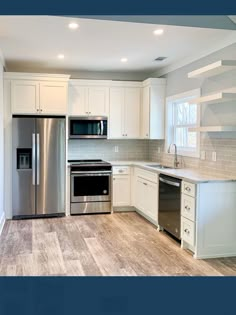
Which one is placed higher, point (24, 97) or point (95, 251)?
point (24, 97)

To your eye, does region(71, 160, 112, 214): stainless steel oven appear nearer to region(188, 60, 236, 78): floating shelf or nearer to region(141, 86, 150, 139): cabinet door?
region(141, 86, 150, 139): cabinet door

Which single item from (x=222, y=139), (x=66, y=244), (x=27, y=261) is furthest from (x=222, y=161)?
(x=27, y=261)

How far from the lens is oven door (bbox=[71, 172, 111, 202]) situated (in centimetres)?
587

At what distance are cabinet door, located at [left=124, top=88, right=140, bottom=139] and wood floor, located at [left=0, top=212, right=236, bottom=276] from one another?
1777mm

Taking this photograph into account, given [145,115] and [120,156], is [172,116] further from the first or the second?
[120,156]

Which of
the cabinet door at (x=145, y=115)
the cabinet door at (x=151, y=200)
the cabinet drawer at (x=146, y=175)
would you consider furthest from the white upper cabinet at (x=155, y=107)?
the cabinet door at (x=151, y=200)

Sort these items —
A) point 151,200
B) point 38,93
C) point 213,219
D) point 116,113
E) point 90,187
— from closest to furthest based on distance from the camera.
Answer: point 213,219, point 151,200, point 38,93, point 90,187, point 116,113

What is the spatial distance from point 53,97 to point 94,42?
5.34 feet

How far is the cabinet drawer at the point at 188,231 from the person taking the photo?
12.8 ft

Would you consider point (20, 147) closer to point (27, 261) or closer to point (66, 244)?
point (66, 244)

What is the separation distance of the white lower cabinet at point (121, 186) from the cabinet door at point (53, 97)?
4.69ft

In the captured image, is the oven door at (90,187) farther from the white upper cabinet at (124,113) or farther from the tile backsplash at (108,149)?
the white upper cabinet at (124,113)

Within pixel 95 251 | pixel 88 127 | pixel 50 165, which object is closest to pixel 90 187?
pixel 50 165

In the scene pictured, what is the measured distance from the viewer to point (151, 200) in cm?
528
